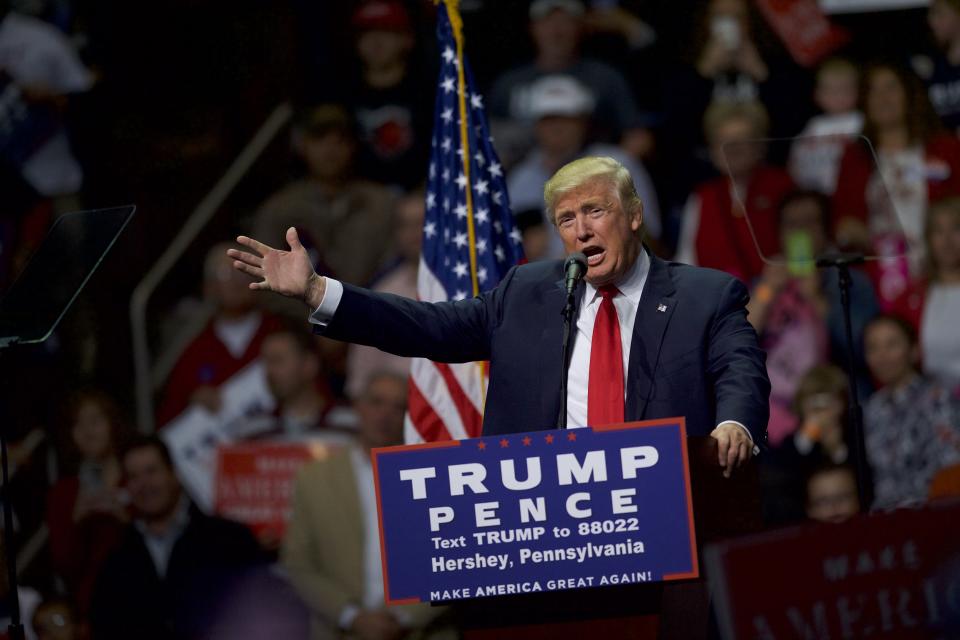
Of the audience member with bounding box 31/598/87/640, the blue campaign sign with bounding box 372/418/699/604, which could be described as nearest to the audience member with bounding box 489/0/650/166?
the audience member with bounding box 31/598/87/640

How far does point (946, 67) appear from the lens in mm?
7309

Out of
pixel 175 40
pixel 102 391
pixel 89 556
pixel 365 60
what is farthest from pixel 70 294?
pixel 175 40

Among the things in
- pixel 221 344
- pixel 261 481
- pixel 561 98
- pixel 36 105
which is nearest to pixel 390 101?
pixel 561 98

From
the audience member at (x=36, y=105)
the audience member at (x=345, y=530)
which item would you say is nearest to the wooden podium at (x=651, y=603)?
the audience member at (x=345, y=530)

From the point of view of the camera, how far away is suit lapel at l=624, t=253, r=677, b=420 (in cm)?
372

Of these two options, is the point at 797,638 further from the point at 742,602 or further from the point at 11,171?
the point at 11,171

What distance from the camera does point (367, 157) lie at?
8.23m

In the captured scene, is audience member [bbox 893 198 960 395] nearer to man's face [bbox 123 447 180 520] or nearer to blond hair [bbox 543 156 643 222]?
blond hair [bbox 543 156 643 222]

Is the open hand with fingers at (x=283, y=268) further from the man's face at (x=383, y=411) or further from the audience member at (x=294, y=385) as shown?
the audience member at (x=294, y=385)

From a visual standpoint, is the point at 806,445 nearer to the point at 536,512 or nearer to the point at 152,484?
the point at 152,484

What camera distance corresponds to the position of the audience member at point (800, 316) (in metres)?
6.74

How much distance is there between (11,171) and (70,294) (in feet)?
15.2

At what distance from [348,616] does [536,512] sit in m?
3.17

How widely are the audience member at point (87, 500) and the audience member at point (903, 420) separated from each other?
10.7 ft
